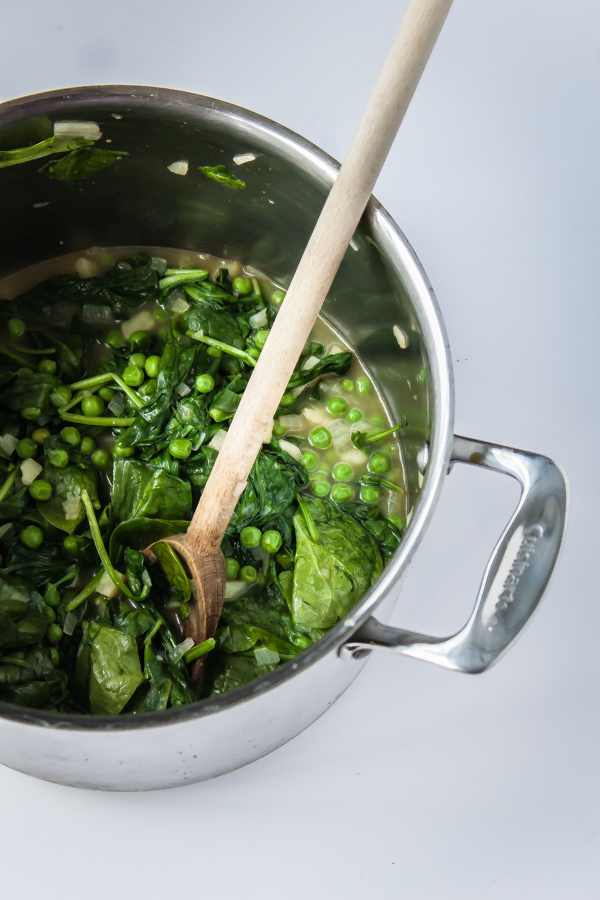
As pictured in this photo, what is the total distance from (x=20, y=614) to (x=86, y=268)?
99 centimetres

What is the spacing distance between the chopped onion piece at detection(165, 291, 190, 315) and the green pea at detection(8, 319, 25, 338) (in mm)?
394

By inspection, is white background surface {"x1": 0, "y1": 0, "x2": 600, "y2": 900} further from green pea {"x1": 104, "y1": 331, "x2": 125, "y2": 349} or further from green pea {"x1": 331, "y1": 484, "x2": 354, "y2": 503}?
green pea {"x1": 104, "y1": 331, "x2": 125, "y2": 349}

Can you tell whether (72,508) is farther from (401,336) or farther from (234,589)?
(401,336)

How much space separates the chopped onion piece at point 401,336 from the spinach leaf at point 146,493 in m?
0.62

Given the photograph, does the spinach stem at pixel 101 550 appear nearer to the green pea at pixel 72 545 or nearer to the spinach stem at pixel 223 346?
the green pea at pixel 72 545

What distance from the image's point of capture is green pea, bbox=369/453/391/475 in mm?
2061

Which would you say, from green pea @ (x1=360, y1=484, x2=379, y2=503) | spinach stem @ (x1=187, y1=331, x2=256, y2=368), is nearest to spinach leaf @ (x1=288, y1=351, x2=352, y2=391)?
spinach stem @ (x1=187, y1=331, x2=256, y2=368)

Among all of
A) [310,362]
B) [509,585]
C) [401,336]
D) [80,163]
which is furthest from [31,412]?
[509,585]

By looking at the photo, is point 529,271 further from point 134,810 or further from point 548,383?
point 134,810

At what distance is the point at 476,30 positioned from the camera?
2.56 meters

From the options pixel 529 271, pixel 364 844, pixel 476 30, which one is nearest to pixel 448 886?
pixel 364 844

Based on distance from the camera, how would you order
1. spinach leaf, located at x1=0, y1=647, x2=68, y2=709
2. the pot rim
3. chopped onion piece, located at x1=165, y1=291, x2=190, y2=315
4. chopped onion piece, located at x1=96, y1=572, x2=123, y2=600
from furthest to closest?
chopped onion piece, located at x1=165, y1=291, x2=190, y2=315 < chopped onion piece, located at x1=96, y1=572, x2=123, y2=600 < spinach leaf, located at x1=0, y1=647, x2=68, y2=709 < the pot rim

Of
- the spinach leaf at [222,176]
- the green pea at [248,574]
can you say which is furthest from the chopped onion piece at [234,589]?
the spinach leaf at [222,176]

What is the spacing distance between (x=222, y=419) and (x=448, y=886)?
47.8 inches
